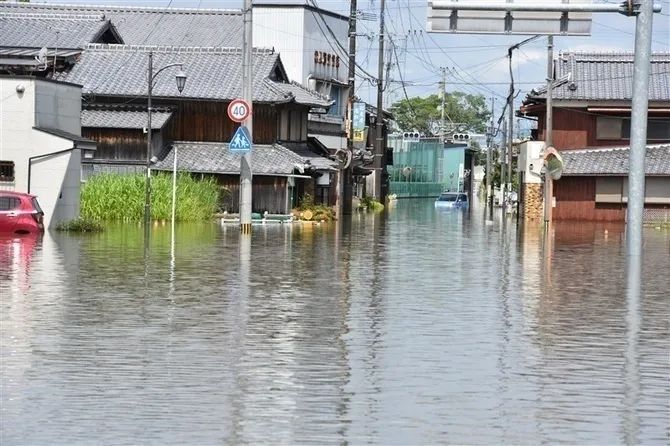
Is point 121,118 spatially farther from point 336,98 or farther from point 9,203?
point 336,98

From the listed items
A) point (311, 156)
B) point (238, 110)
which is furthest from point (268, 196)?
point (238, 110)

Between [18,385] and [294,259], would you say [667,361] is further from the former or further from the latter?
[294,259]

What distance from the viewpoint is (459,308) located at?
743 inches

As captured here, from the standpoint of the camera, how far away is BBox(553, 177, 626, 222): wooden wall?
6256 cm

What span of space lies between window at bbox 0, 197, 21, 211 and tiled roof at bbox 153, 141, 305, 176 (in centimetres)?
2186

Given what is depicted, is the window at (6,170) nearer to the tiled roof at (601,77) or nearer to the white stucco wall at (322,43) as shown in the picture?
the tiled roof at (601,77)

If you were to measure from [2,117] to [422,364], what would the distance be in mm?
26974

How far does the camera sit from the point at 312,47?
266 feet

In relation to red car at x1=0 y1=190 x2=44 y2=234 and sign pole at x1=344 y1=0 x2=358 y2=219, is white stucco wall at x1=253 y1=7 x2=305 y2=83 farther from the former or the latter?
red car at x1=0 y1=190 x2=44 y2=234

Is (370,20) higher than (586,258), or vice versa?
(370,20)

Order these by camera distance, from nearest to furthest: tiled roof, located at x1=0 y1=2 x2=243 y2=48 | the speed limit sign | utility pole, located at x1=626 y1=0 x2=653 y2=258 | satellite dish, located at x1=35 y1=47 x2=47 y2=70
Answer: utility pole, located at x1=626 y1=0 x2=653 y2=258 < the speed limit sign < satellite dish, located at x1=35 y1=47 x2=47 y2=70 < tiled roof, located at x1=0 y1=2 x2=243 y2=48

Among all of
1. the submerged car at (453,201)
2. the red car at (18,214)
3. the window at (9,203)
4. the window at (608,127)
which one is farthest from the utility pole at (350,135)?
the window at (9,203)

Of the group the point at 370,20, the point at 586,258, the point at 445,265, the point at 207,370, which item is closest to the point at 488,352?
the point at 207,370

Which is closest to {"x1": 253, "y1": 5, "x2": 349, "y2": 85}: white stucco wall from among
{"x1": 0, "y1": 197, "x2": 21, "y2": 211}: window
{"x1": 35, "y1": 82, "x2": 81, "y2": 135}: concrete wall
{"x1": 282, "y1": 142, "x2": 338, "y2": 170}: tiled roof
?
{"x1": 282, "y1": 142, "x2": 338, "y2": 170}: tiled roof
